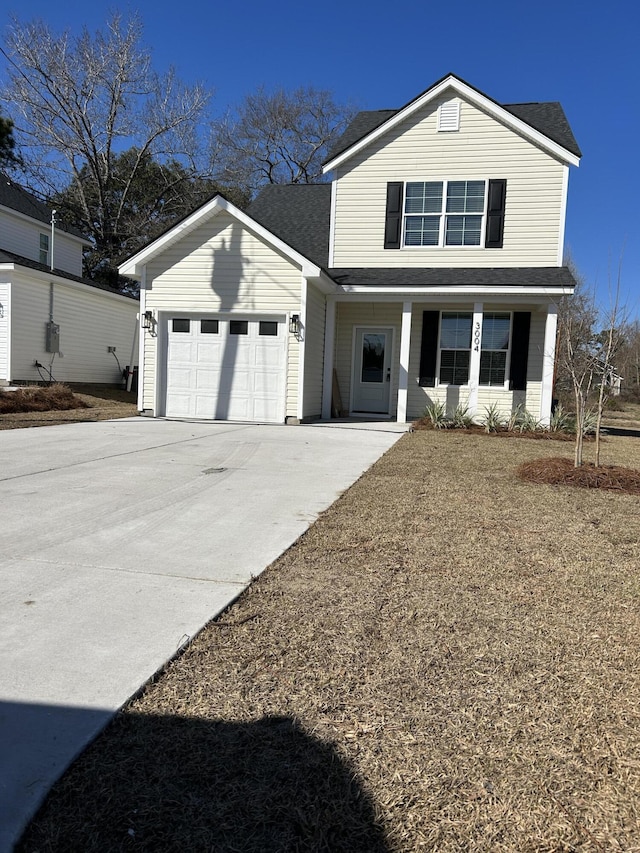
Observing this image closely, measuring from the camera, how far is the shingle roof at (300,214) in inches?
589

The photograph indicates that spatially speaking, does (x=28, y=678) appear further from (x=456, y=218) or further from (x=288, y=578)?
(x=456, y=218)

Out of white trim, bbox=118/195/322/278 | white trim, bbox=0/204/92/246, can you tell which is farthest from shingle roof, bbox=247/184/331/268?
white trim, bbox=0/204/92/246

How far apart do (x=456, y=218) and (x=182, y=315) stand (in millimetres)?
6603

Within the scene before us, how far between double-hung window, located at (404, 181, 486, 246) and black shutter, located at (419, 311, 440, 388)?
1.71m

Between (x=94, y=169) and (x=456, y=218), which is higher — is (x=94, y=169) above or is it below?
above

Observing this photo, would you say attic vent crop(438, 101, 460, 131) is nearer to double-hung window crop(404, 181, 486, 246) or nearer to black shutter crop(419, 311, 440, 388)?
double-hung window crop(404, 181, 486, 246)

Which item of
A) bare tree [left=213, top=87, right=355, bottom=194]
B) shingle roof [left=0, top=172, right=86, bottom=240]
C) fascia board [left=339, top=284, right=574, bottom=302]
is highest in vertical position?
bare tree [left=213, top=87, right=355, bottom=194]

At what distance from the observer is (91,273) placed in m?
29.3

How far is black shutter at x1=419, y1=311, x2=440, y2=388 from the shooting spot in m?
13.5

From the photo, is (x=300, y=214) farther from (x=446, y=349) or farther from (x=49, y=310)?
(x=49, y=310)

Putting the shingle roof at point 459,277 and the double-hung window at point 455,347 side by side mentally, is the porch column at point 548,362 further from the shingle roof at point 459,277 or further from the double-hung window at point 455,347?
the double-hung window at point 455,347

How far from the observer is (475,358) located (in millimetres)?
13047

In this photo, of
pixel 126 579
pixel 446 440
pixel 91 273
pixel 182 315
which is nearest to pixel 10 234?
pixel 91 273

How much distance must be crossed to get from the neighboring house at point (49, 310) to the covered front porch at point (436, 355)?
9.50m
